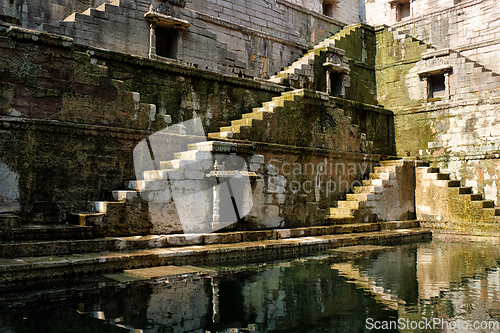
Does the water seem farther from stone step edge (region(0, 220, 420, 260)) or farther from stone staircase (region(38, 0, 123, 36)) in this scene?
stone staircase (region(38, 0, 123, 36))

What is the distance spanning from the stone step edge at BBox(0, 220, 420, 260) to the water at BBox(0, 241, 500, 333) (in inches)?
34.0

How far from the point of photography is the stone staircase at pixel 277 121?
30.2ft

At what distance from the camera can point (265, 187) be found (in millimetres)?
8898

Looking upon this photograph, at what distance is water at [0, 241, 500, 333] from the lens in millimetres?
3996

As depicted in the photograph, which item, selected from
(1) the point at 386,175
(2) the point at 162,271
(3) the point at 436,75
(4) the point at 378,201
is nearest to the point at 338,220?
(4) the point at 378,201

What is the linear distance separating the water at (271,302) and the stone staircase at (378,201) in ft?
12.4

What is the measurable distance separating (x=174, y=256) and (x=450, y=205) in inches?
335

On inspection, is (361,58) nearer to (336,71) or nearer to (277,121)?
(336,71)

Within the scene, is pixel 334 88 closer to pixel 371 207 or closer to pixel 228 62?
pixel 228 62

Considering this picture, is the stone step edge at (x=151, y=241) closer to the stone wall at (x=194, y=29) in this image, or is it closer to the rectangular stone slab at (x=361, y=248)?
the rectangular stone slab at (x=361, y=248)

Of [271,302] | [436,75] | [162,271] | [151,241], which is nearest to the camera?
[271,302]

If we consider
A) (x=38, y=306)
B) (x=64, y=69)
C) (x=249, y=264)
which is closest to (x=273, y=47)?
(x=64, y=69)

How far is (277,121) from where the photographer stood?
975 centimetres

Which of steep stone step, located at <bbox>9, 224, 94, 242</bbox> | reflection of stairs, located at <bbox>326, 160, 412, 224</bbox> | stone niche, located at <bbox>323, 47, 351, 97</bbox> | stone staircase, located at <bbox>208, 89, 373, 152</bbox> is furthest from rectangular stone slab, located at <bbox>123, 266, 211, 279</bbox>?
stone niche, located at <bbox>323, 47, 351, 97</bbox>
